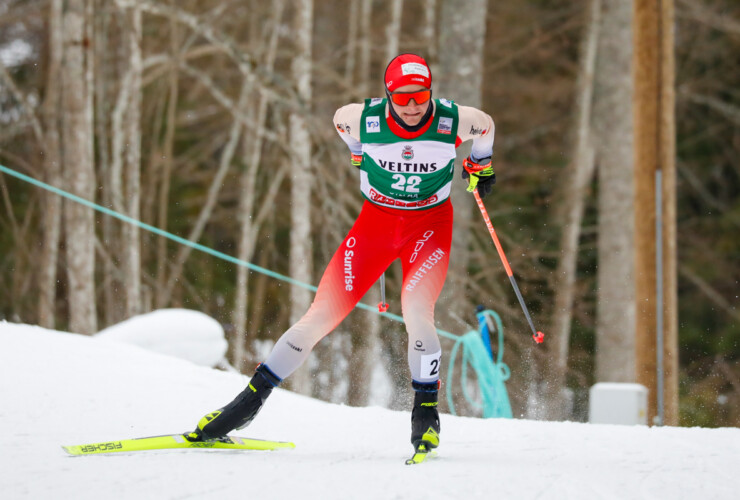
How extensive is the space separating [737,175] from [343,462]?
14.9 metres

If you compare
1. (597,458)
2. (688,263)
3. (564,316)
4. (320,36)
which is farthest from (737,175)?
(597,458)

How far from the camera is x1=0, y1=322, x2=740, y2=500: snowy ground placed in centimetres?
291

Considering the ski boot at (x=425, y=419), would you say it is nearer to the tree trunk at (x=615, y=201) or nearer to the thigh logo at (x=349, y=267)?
the thigh logo at (x=349, y=267)

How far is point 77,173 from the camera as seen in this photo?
328 inches

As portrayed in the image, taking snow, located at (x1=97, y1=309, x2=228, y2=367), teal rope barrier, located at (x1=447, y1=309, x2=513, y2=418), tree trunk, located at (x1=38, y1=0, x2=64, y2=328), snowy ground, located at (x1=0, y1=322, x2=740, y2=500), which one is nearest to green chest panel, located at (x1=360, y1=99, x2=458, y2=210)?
snowy ground, located at (x1=0, y1=322, x2=740, y2=500)

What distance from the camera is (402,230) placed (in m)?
3.80

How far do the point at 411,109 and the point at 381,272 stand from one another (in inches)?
Result: 30.4

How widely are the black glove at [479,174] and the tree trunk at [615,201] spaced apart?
7.53 metres

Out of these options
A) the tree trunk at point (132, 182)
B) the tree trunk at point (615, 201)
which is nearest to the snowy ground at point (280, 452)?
the tree trunk at point (132, 182)

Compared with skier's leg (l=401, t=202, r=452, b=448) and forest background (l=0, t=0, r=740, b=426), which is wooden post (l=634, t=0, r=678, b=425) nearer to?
forest background (l=0, t=0, r=740, b=426)

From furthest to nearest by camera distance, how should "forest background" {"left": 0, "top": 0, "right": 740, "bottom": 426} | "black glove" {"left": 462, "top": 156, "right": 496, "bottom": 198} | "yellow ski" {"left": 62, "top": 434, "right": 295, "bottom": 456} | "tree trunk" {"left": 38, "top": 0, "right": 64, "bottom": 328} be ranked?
1. "tree trunk" {"left": 38, "top": 0, "right": 64, "bottom": 328}
2. "forest background" {"left": 0, "top": 0, "right": 740, "bottom": 426}
3. "black glove" {"left": 462, "top": 156, "right": 496, "bottom": 198}
4. "yellow ski" {"left": 62, "top": 434, "right": 295, "bottom": 456}

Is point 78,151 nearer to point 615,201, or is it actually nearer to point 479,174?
point 479,174

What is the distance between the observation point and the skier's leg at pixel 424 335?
3552 millimetres

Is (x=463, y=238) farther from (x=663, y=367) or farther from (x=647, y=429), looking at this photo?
(x=647, y=429)
